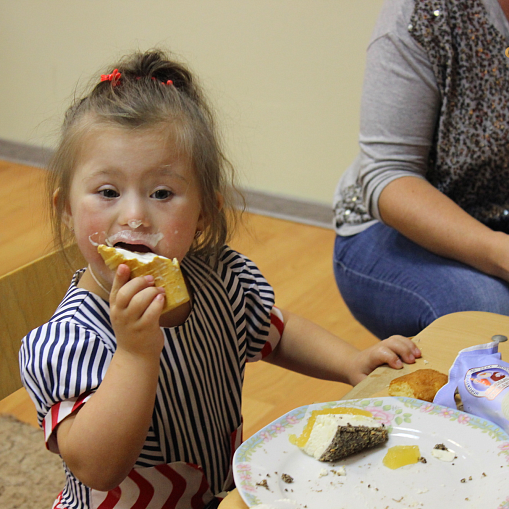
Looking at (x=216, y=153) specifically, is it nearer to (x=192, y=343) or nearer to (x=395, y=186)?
(x=192, y=343)

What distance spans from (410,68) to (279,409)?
1.01 m

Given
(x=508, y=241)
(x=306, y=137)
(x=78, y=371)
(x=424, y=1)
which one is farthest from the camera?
(x=306, y=137)

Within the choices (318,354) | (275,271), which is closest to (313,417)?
(318,354)

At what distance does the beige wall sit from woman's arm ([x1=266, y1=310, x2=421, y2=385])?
1.56 meters

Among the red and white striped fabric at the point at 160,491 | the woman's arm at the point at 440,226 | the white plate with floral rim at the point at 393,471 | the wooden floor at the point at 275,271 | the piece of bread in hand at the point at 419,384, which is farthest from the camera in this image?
the wooden floor at the point at 275,271

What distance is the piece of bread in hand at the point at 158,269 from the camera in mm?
758

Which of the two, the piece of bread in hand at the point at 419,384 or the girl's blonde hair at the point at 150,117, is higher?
the girl's blonde hair at the point at 150,117

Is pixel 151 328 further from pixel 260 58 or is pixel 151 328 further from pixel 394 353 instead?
pixel 260 58

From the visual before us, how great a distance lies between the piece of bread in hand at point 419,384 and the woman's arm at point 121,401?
281 millimetres

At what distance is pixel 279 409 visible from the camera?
187cm

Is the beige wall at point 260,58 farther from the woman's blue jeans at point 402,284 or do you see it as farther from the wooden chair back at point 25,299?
the wooden chair back at point 25,299

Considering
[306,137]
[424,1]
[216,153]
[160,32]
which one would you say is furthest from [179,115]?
[160,32]

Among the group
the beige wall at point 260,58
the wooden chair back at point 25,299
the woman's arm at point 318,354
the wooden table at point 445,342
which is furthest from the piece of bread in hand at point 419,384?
the beige wall at point 260,58

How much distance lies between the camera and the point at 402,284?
1288 millimetres
